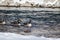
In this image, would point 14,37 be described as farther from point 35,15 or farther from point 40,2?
point 40,2

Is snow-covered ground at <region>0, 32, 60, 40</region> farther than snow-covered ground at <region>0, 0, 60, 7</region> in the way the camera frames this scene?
No

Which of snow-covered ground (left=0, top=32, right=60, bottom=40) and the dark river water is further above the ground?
the dark river water

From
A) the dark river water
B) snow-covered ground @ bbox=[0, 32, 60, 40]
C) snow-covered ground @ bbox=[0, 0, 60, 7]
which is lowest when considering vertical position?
snow-covered ground @ bbox=[0, 32, 60, 40]

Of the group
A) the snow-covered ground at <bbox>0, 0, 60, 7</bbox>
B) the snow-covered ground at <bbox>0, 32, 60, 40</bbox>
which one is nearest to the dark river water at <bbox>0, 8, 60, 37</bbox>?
the snow-covered ground at <bbox>0, 0, 60, 7</bbox>

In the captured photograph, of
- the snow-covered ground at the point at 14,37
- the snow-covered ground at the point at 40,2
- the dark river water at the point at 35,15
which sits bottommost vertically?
the snow-covered ground at the point at 14,37

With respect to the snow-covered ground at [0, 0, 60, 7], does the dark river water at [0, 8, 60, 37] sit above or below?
below

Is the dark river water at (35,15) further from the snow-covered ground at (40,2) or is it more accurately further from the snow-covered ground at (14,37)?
the snow-covered ground at (14,37)

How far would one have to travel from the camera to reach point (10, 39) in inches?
53.2

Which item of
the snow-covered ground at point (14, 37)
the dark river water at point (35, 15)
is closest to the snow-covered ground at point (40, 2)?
the dark river water at point (35, 15)

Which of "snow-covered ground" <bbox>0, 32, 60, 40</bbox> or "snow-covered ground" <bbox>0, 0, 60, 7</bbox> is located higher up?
"snow-covered ground" <bbox>0, 0, 60, 7</bbox>

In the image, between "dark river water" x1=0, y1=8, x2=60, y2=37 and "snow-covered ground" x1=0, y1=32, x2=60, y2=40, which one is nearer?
"snow-covered ground" x1=0, y1=32, x2=60, y2=40

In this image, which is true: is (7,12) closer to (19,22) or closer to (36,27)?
(19,22)

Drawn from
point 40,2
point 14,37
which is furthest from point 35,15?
point 14,37

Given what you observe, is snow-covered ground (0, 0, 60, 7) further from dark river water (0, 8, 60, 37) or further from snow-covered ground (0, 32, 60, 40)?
snow-covered ground (0, 32, 60, 40)
